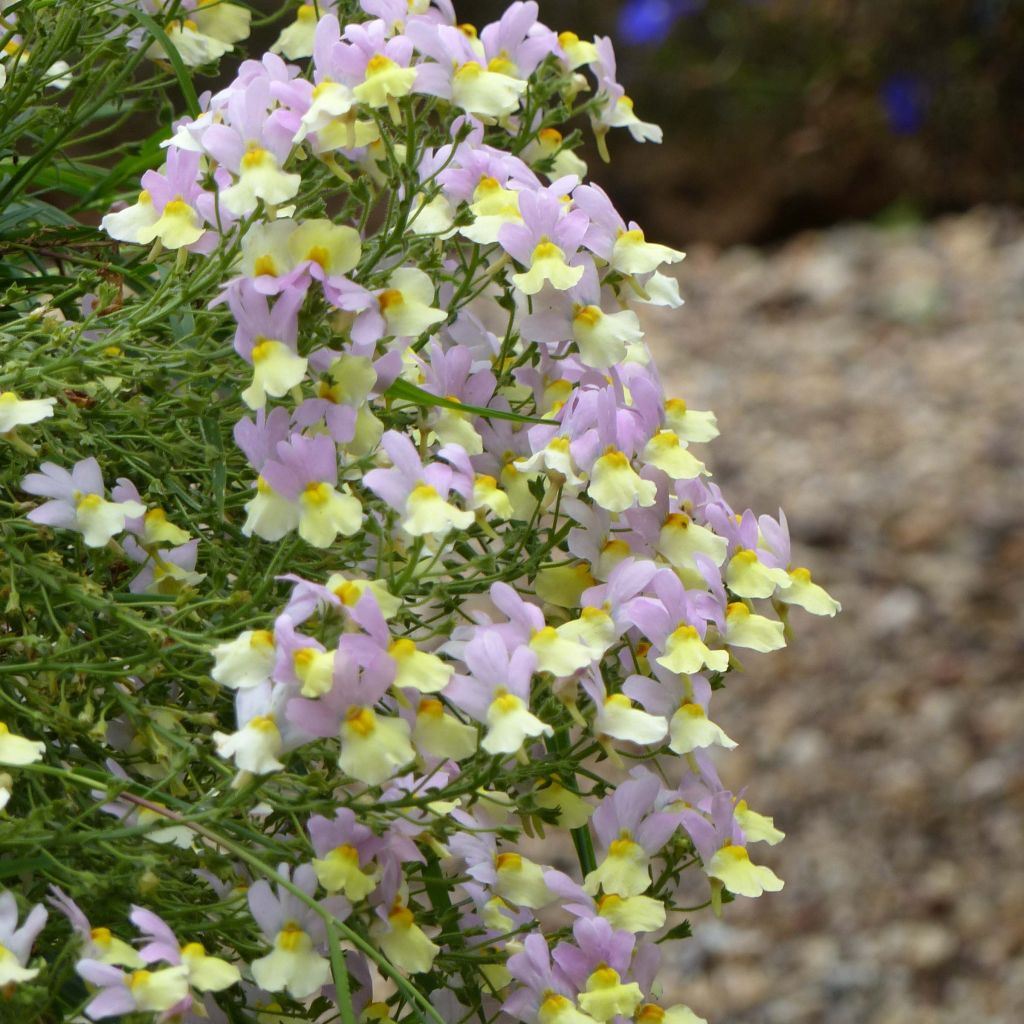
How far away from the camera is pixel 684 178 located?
16.2 feet

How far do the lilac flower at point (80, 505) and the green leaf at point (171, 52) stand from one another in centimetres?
20

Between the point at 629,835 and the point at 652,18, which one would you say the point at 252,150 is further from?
the point at 652,18

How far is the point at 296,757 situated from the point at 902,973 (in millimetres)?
1924

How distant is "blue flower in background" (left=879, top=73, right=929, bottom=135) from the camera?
4734 millimetres

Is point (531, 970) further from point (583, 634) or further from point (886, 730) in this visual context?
point (886, 730)

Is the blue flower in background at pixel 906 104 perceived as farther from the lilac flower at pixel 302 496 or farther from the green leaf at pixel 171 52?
the lilac flower at pixel 302 496

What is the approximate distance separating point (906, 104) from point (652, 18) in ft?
2.90

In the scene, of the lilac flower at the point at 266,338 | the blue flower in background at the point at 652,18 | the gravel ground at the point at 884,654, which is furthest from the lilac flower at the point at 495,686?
the blue flower in background at the point at 652,18

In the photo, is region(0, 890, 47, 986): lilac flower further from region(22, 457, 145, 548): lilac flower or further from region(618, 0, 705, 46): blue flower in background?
region(618, 0, 705, 46): blue flower in background

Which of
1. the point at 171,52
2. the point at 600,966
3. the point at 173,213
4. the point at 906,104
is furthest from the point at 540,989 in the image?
the point at 906,104

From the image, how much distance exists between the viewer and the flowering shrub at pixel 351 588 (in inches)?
23.5

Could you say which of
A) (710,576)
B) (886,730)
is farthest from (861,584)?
(710,576)

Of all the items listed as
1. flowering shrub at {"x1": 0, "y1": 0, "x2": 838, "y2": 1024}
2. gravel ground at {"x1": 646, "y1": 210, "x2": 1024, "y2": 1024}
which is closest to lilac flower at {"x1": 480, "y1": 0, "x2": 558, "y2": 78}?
flowering shrub at {"x1": 0, "y1": 0, "x2": 838, "y2": 1024}

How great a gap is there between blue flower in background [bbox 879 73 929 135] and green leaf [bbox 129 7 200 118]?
4.27 meters
